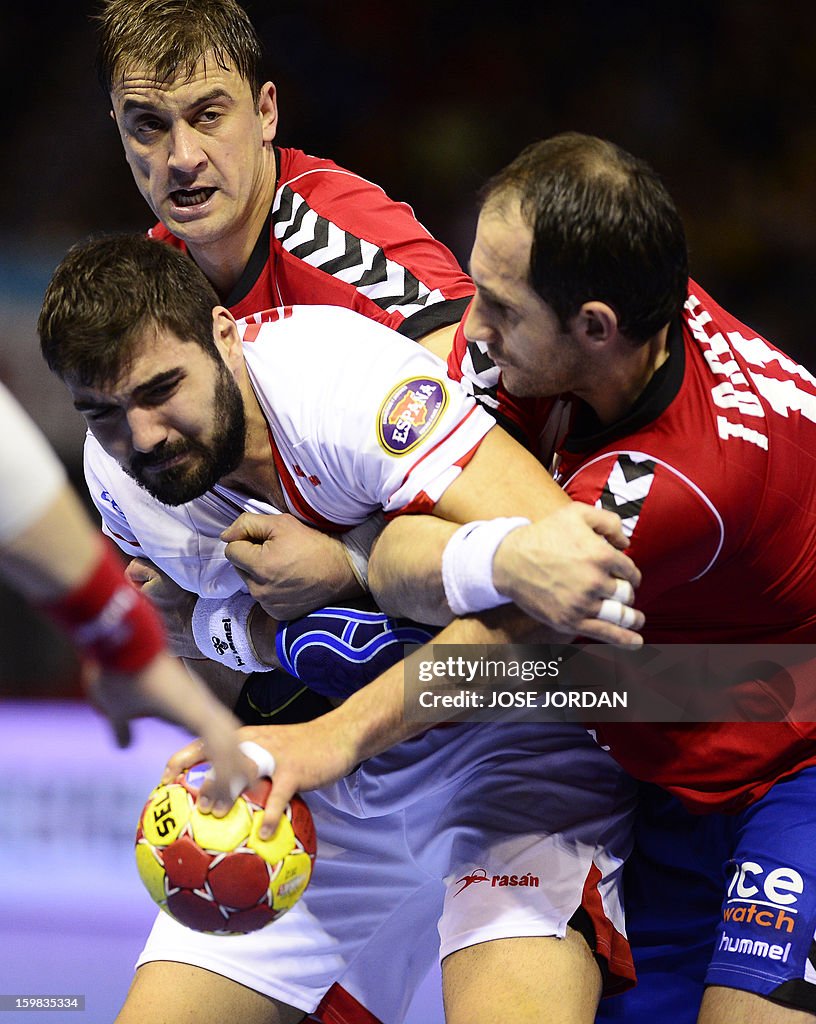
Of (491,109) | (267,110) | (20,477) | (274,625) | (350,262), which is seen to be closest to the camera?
(20,477)

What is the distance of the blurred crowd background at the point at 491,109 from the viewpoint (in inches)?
293

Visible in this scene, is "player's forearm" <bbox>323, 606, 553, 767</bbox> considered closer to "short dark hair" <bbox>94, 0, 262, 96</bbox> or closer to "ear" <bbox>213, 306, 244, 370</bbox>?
"ear" <bbox>213, 306, 244, 370</bbox>

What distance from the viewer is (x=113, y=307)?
2.98 meters

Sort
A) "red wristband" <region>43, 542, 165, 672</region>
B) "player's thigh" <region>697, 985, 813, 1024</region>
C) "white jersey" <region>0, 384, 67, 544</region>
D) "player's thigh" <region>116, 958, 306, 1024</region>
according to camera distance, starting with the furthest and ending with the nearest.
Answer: "player's thigh" <region>116, 958, 306, 1024</region> → "player's thigh" <region>697, 985, 813, 1024</region> → "red wristband" <region>43, 542, 165, 672</region> → "white jersey" <region>0, 384, 67, 544</region>

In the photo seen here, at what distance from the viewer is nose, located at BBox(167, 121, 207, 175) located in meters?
3.82

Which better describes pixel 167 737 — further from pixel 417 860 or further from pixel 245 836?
pixel 245 836

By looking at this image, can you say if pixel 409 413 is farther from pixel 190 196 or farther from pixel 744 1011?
pixel 744 1011

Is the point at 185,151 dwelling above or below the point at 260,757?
above

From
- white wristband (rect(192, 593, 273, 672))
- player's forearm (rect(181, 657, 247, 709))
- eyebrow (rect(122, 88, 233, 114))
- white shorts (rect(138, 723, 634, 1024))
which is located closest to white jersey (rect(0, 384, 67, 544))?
white wristband (rect(192, 593, 273, 672))

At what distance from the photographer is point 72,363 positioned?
2.97m

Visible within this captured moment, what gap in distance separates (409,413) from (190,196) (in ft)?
4.43

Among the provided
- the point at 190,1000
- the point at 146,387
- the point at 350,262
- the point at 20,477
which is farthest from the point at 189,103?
the point at 190,1000

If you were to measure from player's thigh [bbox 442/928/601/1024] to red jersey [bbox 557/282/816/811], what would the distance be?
0.46 meters

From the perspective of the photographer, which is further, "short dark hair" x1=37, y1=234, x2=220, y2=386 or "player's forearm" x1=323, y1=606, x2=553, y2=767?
"short dark hair" x1=37, y1=234, x2=220, y2=386
